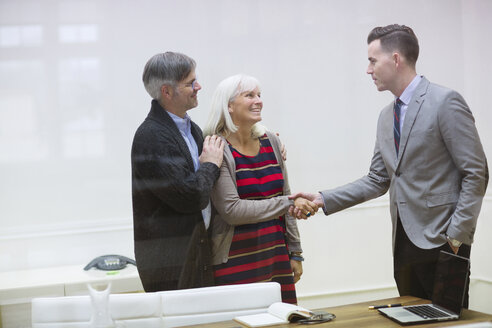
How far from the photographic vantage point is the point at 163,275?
327 cm

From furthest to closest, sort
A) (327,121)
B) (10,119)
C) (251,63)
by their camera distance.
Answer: (327,121) < (251,63) < (10,119)

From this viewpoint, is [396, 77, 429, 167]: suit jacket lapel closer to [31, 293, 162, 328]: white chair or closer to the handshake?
the handshake

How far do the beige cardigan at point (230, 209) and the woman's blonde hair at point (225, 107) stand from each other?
0.12 metres

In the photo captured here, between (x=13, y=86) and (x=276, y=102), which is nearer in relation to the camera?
(x=13, y=86)

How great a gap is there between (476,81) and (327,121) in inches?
42.7

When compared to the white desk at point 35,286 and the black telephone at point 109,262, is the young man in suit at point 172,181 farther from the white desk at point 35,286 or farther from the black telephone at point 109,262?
the white desk at point 35,286

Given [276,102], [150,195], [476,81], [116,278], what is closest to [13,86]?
[150,195]

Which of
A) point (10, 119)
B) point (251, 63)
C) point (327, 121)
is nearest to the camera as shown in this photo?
point (10, 119)

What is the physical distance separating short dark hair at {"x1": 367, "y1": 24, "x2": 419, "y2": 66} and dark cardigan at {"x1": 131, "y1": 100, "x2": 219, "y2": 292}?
118 cm

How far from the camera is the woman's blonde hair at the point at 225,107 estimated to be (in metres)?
3.24

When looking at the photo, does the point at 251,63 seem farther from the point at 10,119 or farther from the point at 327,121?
the point at 10,119

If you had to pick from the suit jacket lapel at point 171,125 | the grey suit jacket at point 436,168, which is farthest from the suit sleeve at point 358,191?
the suit jacket lapel at point 171,125

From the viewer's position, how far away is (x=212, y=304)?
2539 millimetres

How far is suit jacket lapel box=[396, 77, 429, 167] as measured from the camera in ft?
10.0
